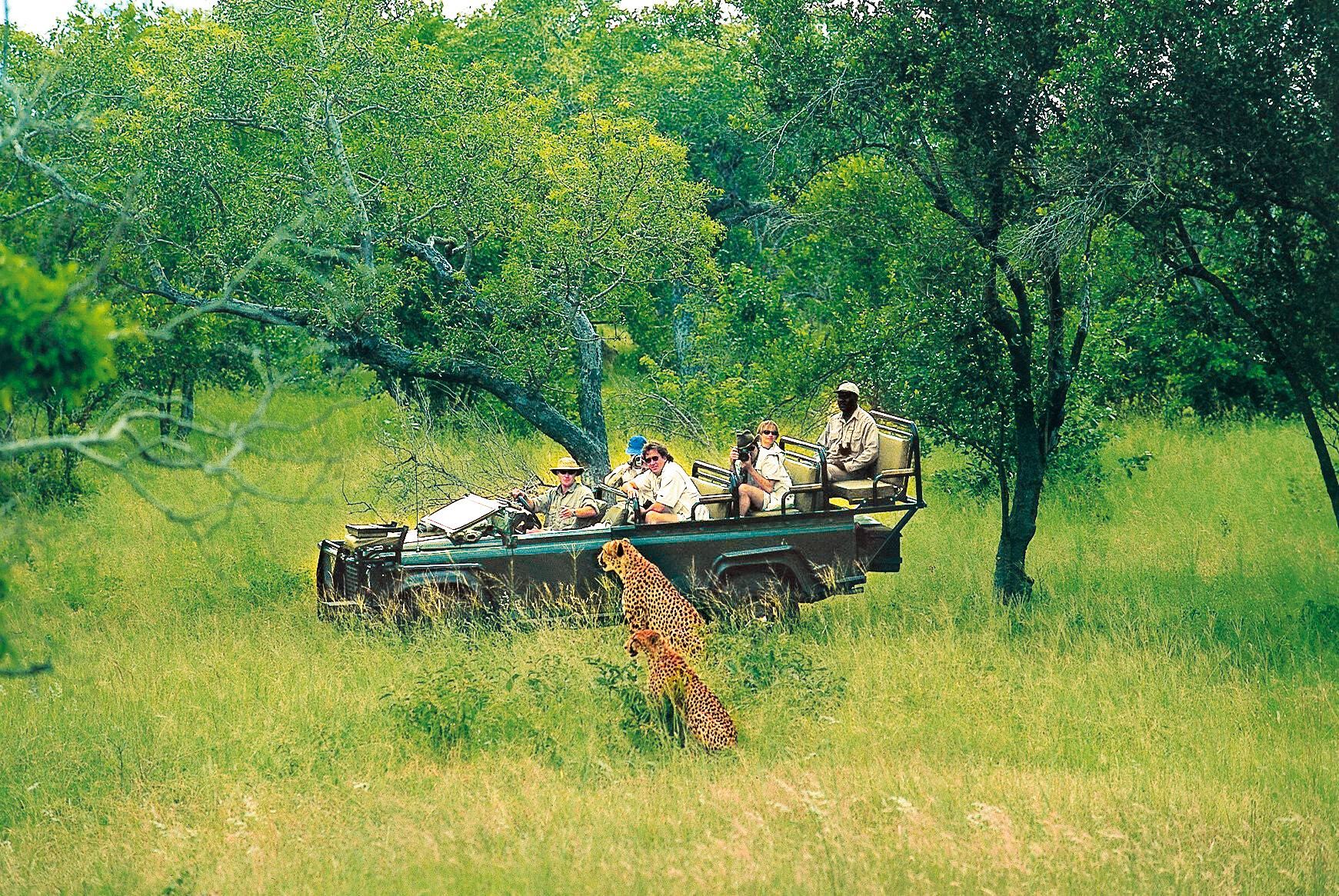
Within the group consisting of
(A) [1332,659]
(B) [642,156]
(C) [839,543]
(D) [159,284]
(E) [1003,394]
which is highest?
(B) [642,156]

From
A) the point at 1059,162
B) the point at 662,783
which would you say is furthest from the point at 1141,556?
the point at 662,783

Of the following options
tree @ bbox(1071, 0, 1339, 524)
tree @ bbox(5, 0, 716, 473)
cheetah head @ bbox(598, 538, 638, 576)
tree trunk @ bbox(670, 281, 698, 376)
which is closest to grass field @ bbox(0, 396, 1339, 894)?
cheetah head @ bbox(598, 538, 638, 576)

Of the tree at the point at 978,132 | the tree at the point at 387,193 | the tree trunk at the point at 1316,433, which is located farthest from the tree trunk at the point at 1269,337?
the tree at the point at 387,193

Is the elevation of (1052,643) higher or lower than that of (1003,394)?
lower

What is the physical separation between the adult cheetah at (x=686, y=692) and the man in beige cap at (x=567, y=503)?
298cm

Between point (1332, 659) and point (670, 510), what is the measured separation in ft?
18.3

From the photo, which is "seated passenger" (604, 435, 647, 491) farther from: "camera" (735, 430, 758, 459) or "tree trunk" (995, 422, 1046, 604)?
"tree trunk" (995, 422, 1046, 604)

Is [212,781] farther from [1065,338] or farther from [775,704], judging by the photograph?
[1065,338]

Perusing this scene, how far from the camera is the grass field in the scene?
783 centimetres

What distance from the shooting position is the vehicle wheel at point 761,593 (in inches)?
487

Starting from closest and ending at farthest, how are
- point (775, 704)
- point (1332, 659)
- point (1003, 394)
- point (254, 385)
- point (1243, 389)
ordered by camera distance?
point (775, 704), point (1332, 659), point (1003, 394), point (1243, 389), point (254, 385)

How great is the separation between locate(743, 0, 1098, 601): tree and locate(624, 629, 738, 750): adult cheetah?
15.5 feet

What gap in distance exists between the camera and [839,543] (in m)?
12.5

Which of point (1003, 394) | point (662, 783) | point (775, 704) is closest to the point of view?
point (662, 783)
